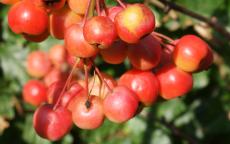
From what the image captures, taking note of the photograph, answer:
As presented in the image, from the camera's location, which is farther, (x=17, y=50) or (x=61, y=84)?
(x=17, y=50)

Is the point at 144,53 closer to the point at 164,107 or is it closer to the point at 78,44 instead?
the point at 78,44

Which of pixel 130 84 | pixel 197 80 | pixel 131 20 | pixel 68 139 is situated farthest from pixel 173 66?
pixel 68 139

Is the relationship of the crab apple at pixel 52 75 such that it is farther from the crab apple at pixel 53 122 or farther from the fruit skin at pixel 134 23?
the fruit skin at pixel 134 23

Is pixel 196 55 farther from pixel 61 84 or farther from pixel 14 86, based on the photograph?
pixel 14 86

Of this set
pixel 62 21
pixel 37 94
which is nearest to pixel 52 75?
pixel 37 94

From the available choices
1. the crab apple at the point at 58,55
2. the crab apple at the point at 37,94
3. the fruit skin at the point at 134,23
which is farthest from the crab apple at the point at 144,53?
the crab apple at the point at 58,55

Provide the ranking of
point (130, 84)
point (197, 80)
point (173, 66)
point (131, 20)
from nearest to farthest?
1. point (131, 20)
2. point (130, 84)
3. point (173, 66)
4. point (197, 80)
